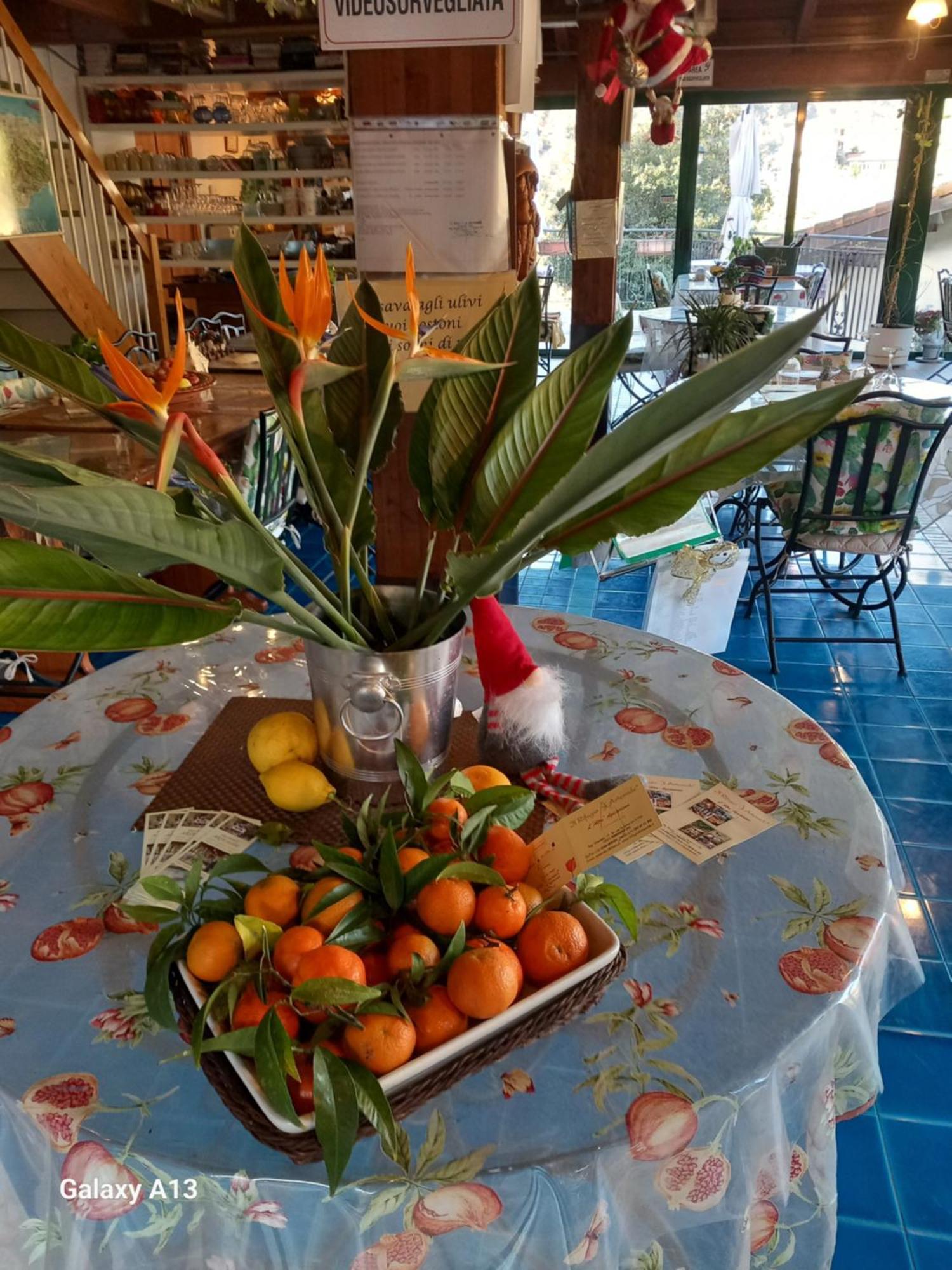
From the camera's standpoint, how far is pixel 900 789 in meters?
2.43

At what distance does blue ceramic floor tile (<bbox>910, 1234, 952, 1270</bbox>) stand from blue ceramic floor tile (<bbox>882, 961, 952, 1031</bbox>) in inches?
15.4

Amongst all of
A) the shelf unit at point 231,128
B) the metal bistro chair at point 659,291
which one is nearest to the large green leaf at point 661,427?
the shelf unit at point 231,128

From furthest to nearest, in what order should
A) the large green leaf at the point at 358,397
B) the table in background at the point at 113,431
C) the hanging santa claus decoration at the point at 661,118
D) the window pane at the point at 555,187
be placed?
the window pane at the point at 555,187 < the hanging santa claus decoration at the point at 661,118 < the table in background at the point at 113,431 < the large green leaf at the point at 358,397

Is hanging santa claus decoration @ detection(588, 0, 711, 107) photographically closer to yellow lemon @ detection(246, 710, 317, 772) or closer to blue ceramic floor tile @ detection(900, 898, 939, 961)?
blue ceramic floor tile @ detection(900, 898, 939, 961)

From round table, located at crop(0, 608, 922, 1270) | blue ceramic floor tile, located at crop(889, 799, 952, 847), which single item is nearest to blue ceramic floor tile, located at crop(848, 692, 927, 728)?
blue ceramic floor tile, located at crop(889, 799, 952, 847)

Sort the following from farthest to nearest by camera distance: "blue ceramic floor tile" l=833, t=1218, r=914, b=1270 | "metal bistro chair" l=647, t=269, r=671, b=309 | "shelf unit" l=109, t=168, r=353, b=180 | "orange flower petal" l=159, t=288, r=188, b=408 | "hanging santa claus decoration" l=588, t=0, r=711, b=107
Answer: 1. "metal bistro chair" l=647, t=269, r=671, b=309
2. "shelf unit" l=109, t=168, r=353, b=180
3. "hanging santa claus decoration" l=588, t=0, r=711, b=107
4. "blue ceramic floor tile" l=833, t=1218, r=914, b=1270
5. "orange flower petal" l=159, t=288, r=188, b=408

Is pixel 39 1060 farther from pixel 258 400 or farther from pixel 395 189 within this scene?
pixel 258 400

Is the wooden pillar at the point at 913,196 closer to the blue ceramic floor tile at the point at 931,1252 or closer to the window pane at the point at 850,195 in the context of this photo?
the window pane at the point at 850,195

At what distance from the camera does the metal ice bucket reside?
3.20 feet

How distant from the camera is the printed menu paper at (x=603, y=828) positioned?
0.83 m

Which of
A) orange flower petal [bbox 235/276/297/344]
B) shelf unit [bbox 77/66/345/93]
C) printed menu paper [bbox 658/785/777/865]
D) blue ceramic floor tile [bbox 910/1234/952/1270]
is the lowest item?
blue ceramic floor tile [bbox 910/1234/952/1270]

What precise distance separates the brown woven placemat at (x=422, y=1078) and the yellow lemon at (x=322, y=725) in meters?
0.33

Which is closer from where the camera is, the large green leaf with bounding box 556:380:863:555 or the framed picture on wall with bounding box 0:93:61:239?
the large green leaf with bounding box 556:380:863:555

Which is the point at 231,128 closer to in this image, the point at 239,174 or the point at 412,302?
the point at 239,174
